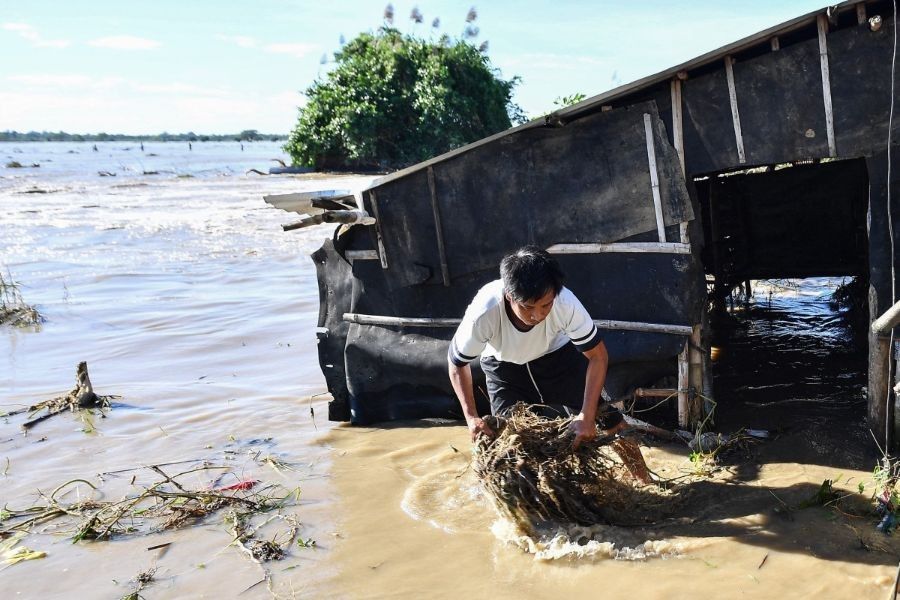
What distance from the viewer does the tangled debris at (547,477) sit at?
4.19m

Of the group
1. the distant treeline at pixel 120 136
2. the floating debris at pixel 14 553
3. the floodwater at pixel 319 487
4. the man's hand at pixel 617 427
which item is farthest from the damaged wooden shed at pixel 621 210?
the distant treeline at pixel 120 136

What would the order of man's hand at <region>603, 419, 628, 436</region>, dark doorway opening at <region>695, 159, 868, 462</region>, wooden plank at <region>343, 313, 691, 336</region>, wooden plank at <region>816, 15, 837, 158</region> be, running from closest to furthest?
man's hand at <region>603, 419, 628, 436</region> < wooden plank at <region>816, 15, 837, 158</region> < wooden plank at <region>343, 313, 691, 336</region> < dark doorway opening at <region>695, 159, 868, 462</region>

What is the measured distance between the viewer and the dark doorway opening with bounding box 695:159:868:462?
7148 millimetres

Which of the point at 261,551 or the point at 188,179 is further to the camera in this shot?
the point at 188,179

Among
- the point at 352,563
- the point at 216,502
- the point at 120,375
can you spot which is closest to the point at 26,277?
the point at 120,375

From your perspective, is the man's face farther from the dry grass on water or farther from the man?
the dry grass on water

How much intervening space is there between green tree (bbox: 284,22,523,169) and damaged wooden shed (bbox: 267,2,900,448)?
1785cm

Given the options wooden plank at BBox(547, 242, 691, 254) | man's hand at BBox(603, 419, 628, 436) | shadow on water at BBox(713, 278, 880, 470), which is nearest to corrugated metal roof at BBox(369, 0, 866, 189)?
wooden plank at BBox(547, 242, 691, 254)

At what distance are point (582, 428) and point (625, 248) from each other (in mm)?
1769

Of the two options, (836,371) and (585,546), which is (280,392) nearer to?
(585,546)

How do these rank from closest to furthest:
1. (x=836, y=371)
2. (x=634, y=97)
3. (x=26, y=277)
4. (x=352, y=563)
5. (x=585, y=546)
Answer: (x=585, y=546), (x=352, y=563), (x=634, y=97), (x=836, y=371), (x=26, y=277)

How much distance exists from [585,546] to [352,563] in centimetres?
138

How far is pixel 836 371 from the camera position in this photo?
22.8 ft

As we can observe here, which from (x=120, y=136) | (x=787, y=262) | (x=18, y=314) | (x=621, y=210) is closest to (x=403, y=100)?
(x=18, y=314)
